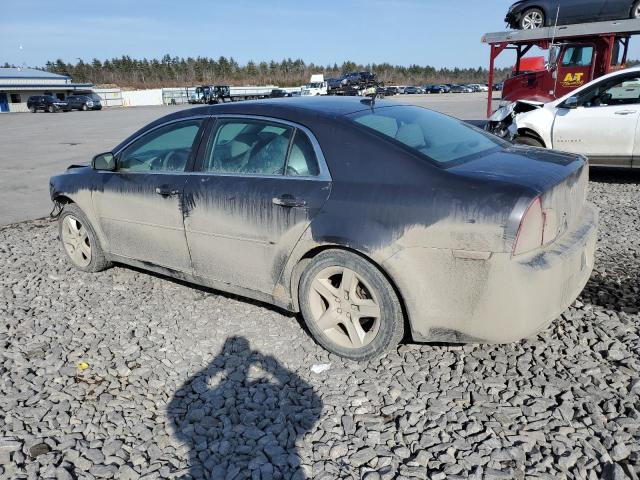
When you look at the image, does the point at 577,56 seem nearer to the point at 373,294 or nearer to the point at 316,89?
the point at 373,294

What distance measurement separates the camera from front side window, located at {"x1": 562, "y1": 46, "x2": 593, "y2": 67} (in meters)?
11.9

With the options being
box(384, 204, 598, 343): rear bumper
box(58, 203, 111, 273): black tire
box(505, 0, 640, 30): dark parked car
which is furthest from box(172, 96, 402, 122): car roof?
box(505, 0, 640, 30): dark parked car

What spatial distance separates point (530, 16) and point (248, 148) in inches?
524

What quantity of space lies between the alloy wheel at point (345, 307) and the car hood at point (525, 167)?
879 mm

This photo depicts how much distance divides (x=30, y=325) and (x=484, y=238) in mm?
3436

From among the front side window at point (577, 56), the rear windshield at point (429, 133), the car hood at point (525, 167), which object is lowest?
the car hood at point (525, 167)

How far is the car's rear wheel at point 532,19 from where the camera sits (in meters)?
13.7

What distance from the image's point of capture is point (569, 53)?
476 inches

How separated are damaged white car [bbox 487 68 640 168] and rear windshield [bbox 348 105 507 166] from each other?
4.69 m

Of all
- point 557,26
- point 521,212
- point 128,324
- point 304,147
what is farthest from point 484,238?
point 557,26

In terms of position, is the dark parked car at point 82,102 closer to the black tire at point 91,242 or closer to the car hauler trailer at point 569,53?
the car hauler trailer at point 569,53

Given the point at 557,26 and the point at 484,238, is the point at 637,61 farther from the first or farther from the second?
the point at 484,238

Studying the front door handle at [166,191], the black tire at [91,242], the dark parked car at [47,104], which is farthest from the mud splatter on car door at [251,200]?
the dark parked car at [47,104]

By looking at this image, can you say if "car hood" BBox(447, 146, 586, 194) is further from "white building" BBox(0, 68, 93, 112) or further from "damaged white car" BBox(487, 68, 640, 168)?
"white building" BBox(0, 68, 93, 112)
